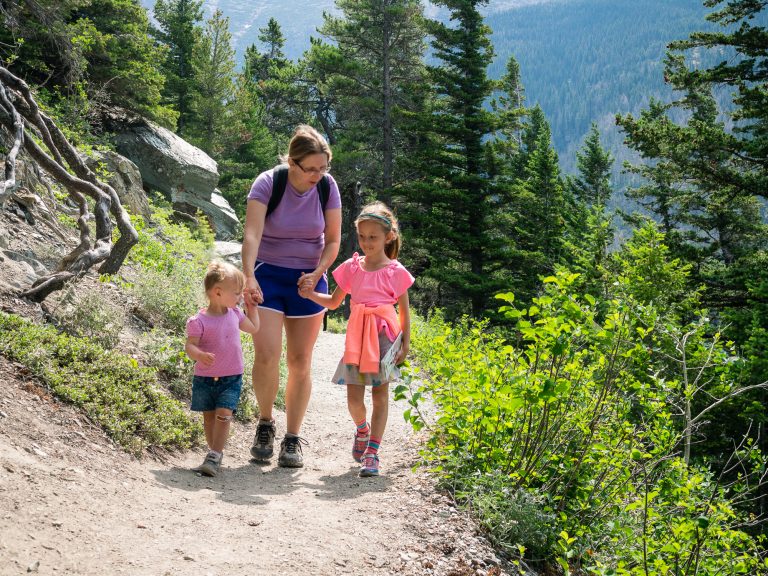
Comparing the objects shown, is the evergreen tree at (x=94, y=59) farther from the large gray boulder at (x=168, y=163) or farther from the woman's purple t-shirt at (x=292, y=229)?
the woman's purple t-shirt at (x=292, y=229)

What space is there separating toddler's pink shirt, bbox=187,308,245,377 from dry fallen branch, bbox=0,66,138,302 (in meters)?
1.79

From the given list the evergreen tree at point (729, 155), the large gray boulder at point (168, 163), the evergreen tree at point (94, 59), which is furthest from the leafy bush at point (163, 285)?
the evergreen tree at point (729, 155)

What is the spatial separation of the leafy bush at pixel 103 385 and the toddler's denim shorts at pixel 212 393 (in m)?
0.36

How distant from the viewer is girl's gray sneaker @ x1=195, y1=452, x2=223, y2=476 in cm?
438

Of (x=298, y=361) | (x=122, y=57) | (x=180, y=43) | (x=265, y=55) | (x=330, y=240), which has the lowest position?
(x=298, y=361)

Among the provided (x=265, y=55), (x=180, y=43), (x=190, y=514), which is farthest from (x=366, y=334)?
(x=265, y=55)

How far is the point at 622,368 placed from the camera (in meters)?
4.63

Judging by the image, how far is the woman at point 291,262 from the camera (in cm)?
456

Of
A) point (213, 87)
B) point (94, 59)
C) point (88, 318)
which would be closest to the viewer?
point (88, 318)

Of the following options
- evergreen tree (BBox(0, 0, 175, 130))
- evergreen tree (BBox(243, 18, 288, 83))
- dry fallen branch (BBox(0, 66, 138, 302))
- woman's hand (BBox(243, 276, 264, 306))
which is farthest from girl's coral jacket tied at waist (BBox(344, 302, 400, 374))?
evergreen tree (BBox(243, 18, 288, 83))

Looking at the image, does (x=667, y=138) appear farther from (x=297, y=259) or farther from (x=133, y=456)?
(x=133, y=456)

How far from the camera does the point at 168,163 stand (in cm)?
1875

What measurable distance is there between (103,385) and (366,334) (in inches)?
73.3

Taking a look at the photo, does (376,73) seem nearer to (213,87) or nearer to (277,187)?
(213,87)
